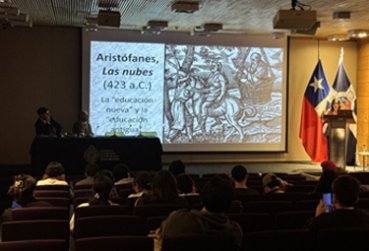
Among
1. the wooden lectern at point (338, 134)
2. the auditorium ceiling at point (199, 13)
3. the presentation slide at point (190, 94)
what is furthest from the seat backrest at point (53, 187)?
the wooden lectern at point (338, 134)

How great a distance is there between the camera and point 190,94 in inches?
483

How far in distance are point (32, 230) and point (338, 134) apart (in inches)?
353

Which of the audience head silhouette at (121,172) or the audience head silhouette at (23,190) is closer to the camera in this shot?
the audience head silhouette at (23,190)

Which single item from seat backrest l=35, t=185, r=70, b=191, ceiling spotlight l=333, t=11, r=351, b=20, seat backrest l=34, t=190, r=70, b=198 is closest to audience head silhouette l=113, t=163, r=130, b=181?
seat backrest l=35, t=185, r=70, b=191

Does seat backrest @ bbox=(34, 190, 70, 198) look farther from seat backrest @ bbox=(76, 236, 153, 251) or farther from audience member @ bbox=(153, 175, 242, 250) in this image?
seat backrest @ bbox=(76, 236, 153, 251)

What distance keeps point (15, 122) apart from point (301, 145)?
745 cm

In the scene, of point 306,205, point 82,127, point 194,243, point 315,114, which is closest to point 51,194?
point 306,205

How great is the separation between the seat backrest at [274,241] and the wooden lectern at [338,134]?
8.58m

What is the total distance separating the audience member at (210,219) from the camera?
2.91 metres

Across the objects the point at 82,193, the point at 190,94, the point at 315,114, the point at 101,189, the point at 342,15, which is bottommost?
the point at 82,193

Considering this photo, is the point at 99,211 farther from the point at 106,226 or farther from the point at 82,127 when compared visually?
the point at 82,127

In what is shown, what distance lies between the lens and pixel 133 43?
38.8 ft

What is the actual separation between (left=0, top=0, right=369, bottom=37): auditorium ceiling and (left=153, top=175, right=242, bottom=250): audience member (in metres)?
5.94

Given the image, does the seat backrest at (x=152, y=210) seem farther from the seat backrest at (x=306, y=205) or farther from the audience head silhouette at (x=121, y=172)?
the audience head silhouette at (x=121, y=172)
